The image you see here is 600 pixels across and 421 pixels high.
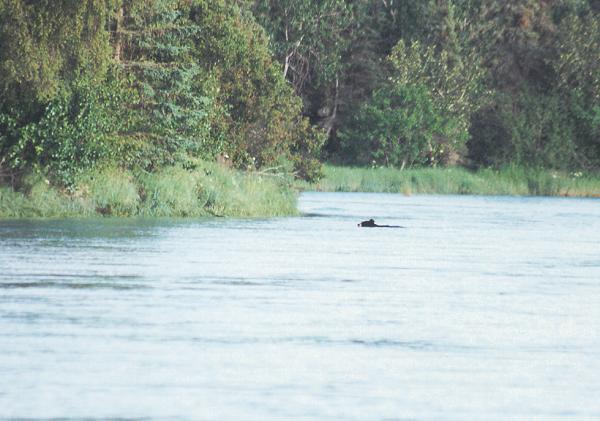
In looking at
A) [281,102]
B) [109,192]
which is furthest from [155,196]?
[281,102]

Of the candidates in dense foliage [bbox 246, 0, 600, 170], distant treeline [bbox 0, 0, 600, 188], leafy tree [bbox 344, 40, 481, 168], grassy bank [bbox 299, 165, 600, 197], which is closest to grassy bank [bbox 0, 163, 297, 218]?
distant treeline [bbox 0, 0, 600, 188]

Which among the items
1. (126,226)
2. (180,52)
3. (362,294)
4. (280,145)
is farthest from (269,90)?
(362,294)

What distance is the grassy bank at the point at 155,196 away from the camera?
33.2 m

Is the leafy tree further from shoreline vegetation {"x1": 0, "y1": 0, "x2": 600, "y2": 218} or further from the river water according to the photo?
the river water

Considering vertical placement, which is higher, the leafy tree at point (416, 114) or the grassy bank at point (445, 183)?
the leafy tree at point (416, 114)

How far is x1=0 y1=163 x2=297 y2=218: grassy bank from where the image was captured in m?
33.2

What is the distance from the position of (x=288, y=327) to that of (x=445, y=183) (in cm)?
5327

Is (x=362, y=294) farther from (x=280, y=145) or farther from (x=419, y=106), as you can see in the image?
(x=419, y=106)

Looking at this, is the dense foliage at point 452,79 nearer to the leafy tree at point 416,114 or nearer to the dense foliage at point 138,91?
the leafy tree at point 416,114

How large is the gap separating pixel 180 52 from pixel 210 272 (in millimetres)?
18229

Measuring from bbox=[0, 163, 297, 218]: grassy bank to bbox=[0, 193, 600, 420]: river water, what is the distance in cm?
362

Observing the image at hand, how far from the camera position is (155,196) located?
3538 centimetres

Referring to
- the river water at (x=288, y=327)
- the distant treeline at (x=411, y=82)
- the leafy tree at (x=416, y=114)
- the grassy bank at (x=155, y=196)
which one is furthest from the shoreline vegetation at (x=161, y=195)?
the leafy tree at (x=416, y=114)

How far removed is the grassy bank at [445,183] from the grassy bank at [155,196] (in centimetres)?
2657
